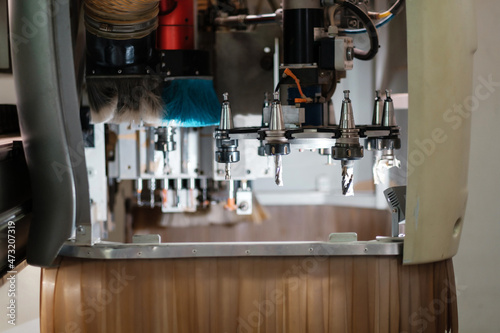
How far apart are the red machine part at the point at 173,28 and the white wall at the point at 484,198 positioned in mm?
1317

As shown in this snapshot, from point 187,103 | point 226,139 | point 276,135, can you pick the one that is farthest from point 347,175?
point 187,103

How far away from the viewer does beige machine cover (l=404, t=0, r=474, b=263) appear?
66.1 inches

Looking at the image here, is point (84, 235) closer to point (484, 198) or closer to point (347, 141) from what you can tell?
point (347, 141)

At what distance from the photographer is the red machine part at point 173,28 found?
209cm

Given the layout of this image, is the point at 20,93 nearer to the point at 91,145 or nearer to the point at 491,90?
the point at 91,145

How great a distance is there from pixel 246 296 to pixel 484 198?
1.46 m

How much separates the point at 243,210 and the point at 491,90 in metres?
1.18

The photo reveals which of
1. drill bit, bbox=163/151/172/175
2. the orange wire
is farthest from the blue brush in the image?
the orange wire

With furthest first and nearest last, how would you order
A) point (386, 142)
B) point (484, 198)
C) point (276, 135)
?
point (484, 198)
point (386, 142)
point (276, 135)

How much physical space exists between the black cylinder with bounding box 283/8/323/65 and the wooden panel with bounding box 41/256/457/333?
0.50 meters

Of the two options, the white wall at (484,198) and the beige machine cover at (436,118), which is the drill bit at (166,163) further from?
the white wall at (484,198)

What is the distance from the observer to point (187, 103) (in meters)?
2.04

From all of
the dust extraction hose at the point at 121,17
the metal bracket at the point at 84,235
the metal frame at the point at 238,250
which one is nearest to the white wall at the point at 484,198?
the metal frame at the point at 238,250

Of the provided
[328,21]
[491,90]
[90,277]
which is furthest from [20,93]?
[491,90]
